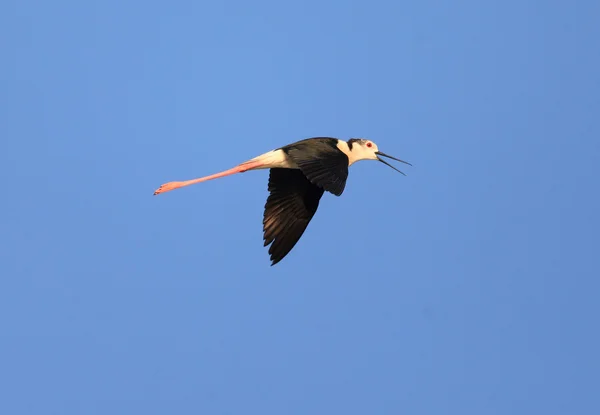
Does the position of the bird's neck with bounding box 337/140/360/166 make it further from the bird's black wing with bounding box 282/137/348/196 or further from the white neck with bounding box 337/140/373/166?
the bird's black wing with bounding box 282/137/348/196

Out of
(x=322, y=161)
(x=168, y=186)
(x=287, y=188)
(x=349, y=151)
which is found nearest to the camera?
(x=322, y=161)

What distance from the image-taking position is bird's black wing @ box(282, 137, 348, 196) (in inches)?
460

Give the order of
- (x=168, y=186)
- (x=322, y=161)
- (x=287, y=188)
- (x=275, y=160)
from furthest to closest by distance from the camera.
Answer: (x=168, y=186), (x=287, y=188), (x=275, y=160), (x=322, y=161)

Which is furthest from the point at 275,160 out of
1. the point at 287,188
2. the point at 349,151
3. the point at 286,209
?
the point at 349,151

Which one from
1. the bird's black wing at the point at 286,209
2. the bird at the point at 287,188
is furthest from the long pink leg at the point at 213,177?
the bird's black wing at the point at 286,209

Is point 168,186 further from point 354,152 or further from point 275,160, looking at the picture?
point 354,152

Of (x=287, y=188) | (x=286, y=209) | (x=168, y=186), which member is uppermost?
(x=168, y=186)

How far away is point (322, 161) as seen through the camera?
40.7 feet

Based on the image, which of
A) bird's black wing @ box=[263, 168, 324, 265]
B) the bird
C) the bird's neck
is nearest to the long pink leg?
the bird

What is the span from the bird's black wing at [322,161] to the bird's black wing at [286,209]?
54 cm

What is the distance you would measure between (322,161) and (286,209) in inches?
51.1

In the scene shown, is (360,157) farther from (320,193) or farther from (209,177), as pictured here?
(209,177)

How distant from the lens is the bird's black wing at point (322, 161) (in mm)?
11688

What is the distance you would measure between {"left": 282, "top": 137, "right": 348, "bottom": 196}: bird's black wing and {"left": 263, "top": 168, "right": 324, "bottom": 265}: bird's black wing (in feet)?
1.76
